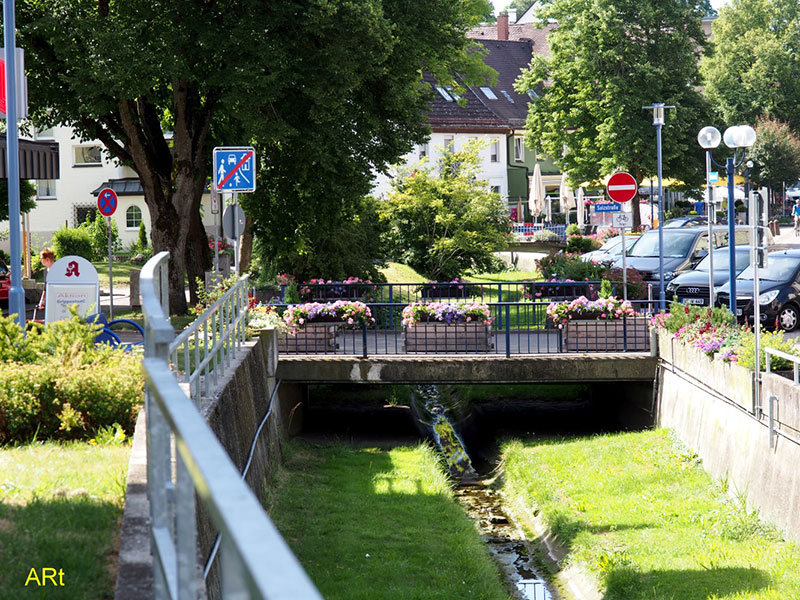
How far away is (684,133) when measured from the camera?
52312mm

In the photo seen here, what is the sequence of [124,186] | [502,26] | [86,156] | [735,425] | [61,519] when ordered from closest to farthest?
[61,519] < [735,425] < [124,186] < [86,156] < [502,26]

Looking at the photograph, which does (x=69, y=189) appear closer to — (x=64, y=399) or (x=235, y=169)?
(x=235, y=169)

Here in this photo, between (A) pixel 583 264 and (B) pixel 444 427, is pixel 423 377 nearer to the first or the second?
(B) pixel 444 427

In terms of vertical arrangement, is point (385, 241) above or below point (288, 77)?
below

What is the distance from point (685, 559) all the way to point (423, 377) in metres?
7.32

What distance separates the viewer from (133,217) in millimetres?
59750

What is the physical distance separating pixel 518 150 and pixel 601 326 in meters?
55.6

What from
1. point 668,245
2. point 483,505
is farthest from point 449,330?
point 668,245

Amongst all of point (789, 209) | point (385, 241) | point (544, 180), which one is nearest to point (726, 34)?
point (789, 209)

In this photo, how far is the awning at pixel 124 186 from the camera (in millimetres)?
58781

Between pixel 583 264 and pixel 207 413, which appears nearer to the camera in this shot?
pixel 207 413

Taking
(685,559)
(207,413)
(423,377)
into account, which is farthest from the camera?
(423,377)

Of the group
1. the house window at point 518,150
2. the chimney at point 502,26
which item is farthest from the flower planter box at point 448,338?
the chimney at point 502,26

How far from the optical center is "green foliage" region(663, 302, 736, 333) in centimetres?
1592
